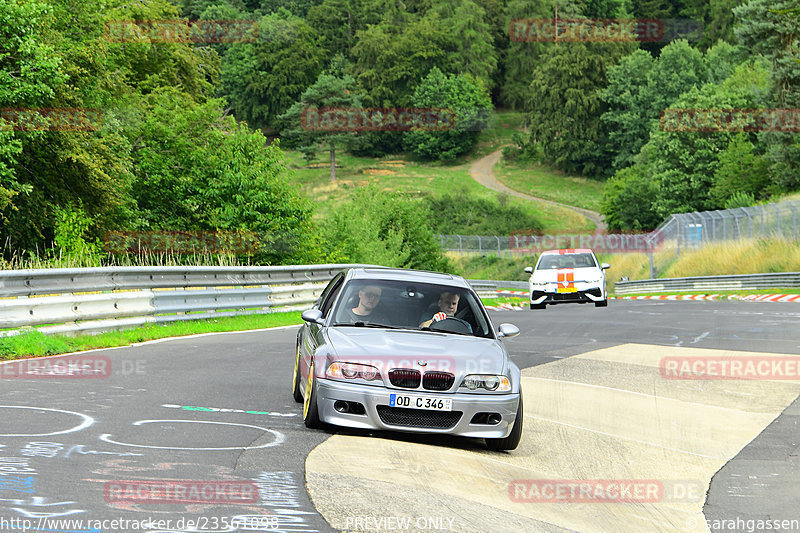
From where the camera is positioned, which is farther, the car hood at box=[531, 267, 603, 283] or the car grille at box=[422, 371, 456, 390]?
the car hood at box=[531, 267, 603, 283]

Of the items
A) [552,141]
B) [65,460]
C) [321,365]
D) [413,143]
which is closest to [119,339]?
[321,365]

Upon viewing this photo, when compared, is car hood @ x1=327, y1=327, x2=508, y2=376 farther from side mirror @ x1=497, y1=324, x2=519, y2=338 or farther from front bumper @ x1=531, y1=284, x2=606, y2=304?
front bumper @ x1=531, y1=284, x2=606, y2=304

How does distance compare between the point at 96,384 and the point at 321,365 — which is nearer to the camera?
the point at 321,365

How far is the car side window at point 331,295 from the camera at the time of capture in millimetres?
9609

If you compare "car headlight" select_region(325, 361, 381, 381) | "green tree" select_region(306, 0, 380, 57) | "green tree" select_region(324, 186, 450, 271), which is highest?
"green tree" select_region(306, 0, 380, 57)

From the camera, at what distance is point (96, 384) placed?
1030 cm

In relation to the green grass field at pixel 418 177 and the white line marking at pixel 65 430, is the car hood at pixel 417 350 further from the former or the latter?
the green grass field at pixel 418 177

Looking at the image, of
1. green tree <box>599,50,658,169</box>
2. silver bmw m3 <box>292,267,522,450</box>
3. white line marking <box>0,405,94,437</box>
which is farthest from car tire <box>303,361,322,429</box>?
green tree <box>599,50,658,169</box>

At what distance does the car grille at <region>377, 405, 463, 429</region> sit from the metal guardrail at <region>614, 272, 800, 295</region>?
3513 cm

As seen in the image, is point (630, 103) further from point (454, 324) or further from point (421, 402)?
point (421, 402)

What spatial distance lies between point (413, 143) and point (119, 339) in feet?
407

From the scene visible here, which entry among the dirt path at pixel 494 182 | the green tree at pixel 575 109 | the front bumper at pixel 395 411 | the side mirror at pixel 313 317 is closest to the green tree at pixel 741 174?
the dirt path at pixel 494 182

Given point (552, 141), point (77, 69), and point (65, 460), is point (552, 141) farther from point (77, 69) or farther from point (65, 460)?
point (65, 460)

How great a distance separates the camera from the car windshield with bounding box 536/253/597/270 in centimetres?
2736
